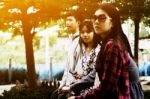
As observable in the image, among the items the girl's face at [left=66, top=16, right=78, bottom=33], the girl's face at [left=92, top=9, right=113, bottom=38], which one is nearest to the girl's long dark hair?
the girl's face at [left=92, top=9, right=113, bottom=38]

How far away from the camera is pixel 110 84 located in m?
2.59

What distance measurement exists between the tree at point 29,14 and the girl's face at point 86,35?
8.24 metres

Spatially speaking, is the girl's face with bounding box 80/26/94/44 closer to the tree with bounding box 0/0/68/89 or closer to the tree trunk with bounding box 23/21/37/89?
the tree with bounding box 0/0/68/89

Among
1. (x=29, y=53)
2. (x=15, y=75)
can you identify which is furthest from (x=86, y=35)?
(x=15, y=75)

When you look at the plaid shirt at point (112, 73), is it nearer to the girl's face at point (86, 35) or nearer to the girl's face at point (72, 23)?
the girl's face at point (86, 35)

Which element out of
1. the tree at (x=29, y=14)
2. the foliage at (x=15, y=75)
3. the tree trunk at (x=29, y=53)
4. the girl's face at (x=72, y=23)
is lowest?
the foliage at (x=15, y=75)

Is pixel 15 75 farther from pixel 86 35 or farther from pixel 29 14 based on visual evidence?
pixel 86 35

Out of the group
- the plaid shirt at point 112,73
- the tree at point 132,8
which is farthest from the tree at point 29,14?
the plaid shirt at point 112,73

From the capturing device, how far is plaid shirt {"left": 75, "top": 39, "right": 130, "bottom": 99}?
2.59 metres

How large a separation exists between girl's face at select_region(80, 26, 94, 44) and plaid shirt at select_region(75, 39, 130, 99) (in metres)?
1.56

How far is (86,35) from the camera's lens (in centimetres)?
428

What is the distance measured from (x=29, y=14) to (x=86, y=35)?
9.19m

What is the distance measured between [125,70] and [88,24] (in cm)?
162

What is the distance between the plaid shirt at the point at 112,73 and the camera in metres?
2.59
